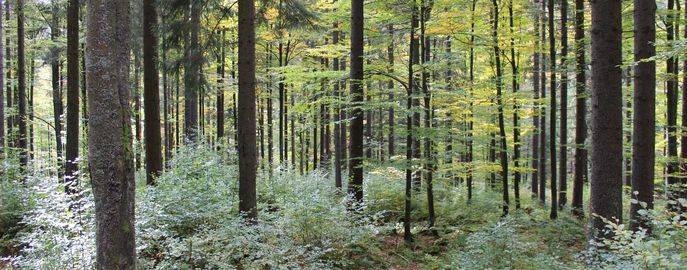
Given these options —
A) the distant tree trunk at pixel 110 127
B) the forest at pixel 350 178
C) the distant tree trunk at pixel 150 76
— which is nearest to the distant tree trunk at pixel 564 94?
the forest at pixel 350 178

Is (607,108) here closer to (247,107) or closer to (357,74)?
(357,74)

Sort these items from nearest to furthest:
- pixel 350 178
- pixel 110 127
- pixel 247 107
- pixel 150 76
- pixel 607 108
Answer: pixel 110 127 → pixel 607 108 → pixel 247 107 → pixel 350 178 → pixel 150 76

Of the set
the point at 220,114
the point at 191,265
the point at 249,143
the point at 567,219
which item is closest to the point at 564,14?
the point at 567,219

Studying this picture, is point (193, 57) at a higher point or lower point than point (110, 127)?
higher

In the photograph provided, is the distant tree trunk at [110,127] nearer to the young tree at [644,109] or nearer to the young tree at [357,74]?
the young tree at [357,74]

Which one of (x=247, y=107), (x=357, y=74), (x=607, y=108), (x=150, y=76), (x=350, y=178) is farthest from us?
(x=150, y=76)

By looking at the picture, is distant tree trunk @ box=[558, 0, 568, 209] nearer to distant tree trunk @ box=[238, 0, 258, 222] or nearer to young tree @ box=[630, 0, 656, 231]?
young tree @ box=[630, 0, 656, 231]

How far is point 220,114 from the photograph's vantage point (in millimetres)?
19578

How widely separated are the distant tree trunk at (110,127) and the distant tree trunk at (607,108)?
6769 millimetres

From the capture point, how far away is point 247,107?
7.84 metres

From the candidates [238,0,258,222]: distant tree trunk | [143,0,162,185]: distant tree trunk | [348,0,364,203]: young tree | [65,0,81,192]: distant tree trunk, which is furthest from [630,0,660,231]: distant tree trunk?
[65,0,81,192]: distant tree trunk

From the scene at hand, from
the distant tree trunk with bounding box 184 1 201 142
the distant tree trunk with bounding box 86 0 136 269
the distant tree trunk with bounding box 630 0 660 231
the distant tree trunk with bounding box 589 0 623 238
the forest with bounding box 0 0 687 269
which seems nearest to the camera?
the distant tree trunk with bounding box 86 0 136 269

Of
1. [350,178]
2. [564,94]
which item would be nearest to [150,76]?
[350,178]

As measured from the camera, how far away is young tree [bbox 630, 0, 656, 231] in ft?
25.6
